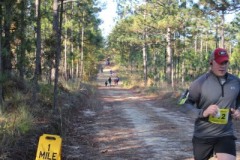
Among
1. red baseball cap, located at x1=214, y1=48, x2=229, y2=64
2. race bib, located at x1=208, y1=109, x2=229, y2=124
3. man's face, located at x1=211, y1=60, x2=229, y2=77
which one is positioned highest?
red baseball cap, located at x1=214, y1=48, x2=229, y2=64

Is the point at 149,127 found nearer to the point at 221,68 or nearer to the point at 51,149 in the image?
the point at 51,149

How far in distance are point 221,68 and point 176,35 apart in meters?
27.7

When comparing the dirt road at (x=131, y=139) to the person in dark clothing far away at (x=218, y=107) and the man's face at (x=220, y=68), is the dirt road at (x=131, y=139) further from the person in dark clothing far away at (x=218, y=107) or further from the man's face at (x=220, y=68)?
the man's face at (x=220, y=68)

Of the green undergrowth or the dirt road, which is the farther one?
the dirt road

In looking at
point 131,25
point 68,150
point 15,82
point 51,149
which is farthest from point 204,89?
point 131,25

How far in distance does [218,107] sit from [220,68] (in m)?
0.42

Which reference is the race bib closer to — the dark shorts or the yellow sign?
the dark shorts

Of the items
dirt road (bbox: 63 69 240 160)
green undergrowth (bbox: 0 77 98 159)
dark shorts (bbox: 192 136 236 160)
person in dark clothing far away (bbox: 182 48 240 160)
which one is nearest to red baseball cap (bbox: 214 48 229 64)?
person in dark clothing far away (bbox: 182 48 240 160)

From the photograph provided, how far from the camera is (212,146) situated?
4.35 meters

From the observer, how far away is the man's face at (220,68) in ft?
13.8

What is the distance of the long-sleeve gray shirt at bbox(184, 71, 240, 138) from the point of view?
4.25 metres

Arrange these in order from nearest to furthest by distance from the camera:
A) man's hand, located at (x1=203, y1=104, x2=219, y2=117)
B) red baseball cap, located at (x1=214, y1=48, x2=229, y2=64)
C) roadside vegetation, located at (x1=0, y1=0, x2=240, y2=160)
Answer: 1. man's hand, located at (x1=203, y1=104, x2=219, y2=117)
2. red baseball cap, located at (x1=214, y1=48, x2=229, y2=64)
3. roadside vegetation, located at (x1=0, y1=0, x2=240, y2=160)

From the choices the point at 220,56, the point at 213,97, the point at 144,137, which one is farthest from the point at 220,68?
Result: the point at 144,137

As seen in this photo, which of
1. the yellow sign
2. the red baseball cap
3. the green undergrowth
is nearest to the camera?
the red baseball cap
